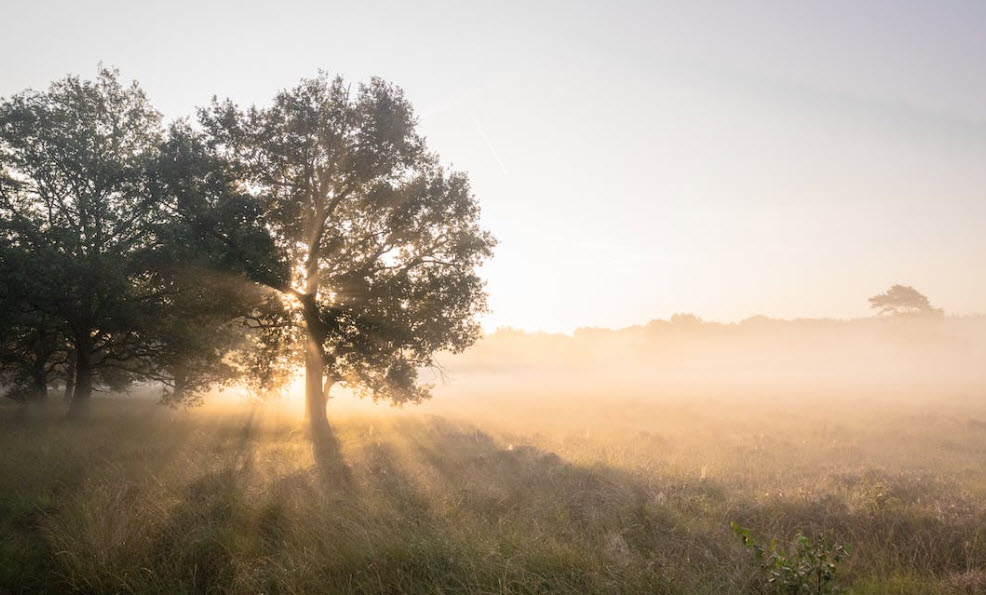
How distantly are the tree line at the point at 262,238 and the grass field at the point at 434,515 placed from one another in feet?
12.0

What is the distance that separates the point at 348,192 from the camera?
16688mm

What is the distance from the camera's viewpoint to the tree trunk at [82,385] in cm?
1856

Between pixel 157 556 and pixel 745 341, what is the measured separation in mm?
128475

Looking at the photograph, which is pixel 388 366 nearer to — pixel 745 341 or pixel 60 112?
pixel 60 112

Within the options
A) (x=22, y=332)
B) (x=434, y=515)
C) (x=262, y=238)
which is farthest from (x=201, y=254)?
(x=434, y=515)

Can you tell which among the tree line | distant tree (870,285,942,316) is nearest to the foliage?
the tree line

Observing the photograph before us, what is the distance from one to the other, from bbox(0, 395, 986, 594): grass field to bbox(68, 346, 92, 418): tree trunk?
1.31 metres

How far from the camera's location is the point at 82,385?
19.0 metres

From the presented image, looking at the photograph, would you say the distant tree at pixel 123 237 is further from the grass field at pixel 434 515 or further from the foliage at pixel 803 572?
the foliage at pixel 803 572

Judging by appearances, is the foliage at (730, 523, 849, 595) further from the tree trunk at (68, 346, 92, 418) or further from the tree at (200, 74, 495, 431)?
the tree trunk at (68, 346, 92, 418)

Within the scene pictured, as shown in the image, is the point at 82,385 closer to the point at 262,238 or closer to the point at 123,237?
the point at 123,237

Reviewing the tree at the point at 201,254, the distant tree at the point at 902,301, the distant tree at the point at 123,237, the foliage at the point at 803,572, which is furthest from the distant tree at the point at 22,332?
the distant tree at the point at 902,301

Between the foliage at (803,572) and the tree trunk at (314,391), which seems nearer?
the foliage at (803,572)

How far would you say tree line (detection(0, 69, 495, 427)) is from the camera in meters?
14.8
